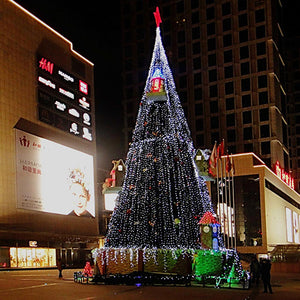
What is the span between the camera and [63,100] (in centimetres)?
6206

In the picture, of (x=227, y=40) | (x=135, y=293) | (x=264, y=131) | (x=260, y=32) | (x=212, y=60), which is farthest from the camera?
(x=212, y=60)

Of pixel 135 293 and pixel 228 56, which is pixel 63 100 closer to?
pixel 228 56

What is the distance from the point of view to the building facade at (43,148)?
51750 millimetres

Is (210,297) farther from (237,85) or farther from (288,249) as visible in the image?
(237,85)

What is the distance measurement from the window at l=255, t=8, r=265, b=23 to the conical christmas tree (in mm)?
55687

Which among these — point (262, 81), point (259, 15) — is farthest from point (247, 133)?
point (259, 15)

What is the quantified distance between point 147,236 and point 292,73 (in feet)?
311

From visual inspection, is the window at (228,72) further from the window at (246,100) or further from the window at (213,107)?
the window at (213,107)

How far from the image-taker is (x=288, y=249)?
56312mm

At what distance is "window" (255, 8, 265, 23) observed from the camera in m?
78.7

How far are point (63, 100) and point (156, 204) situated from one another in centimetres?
3819

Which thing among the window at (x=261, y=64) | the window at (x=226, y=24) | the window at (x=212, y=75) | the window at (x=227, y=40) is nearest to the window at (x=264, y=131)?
the window at (x=261, y=64)

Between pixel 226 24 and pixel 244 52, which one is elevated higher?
pixel 226 24

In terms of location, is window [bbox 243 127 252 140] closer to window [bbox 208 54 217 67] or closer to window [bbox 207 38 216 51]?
window [bbox 208 54 217 67]
